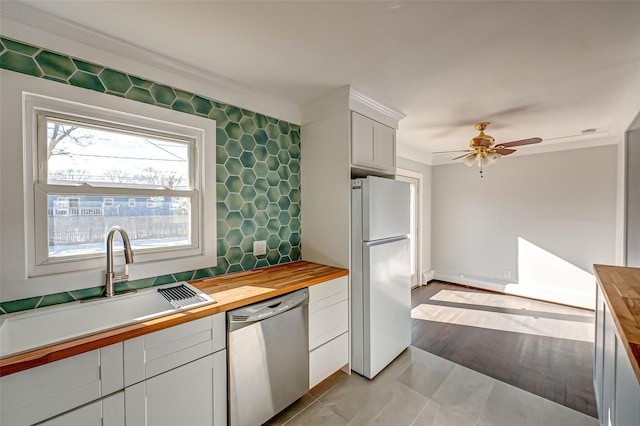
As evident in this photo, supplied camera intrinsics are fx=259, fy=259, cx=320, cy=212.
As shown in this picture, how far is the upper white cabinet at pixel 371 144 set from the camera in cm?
224

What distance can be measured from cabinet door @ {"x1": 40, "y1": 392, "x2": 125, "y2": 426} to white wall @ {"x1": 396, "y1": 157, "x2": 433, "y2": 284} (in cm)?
439

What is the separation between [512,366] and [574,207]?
107 inches

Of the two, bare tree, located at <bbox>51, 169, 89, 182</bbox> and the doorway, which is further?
the doorway

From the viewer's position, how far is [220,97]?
204 cm

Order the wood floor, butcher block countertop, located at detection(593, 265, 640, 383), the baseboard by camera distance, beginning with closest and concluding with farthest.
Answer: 1. butcher block countertop, located at detection(593, 265, 640, 383)
2. the wood floor
3. the baseboard

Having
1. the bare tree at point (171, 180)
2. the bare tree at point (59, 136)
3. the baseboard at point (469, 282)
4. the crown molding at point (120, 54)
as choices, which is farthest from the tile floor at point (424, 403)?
the baseboard at point (469, 282)

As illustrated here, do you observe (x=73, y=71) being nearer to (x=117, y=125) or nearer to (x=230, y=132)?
(x=117, y=125)

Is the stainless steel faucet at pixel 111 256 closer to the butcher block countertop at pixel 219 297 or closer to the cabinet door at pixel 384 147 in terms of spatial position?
the butcher block countertop at pixel 219 297

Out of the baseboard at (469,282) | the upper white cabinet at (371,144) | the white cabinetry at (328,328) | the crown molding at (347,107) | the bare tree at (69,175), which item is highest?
the crown molding at (347,107)

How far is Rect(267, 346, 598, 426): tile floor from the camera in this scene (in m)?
1.75

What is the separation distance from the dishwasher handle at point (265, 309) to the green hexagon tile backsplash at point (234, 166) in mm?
636

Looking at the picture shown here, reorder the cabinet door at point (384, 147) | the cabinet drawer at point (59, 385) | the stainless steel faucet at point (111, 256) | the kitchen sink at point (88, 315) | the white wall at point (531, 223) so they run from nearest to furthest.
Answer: the cabinet drawer at point (59, 385) → the kitchen sink at point (88, 315) → the stainless steel faucet at point (111, 256) → the cabinet door at point (384, 147) → the white wall at point (531, 223)

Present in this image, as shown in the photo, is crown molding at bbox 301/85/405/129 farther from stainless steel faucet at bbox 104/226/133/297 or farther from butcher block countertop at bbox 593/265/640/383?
butcher block countertop at bbox 593/265/640/383

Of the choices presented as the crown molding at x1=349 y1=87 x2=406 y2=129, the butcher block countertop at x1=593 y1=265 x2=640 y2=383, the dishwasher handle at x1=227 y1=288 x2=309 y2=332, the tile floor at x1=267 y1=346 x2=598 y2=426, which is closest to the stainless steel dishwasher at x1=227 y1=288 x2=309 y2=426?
the dishwasher handle at x1=227 y1=288 x2=309 y2=332
